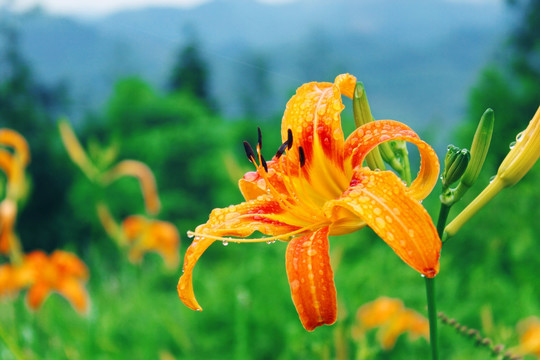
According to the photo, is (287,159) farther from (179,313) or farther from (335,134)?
(179,313)

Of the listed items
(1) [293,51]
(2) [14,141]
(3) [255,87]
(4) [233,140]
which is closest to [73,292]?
(2) [14,141]

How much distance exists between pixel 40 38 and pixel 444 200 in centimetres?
Answer: 1495

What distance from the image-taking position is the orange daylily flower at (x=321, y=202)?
1.69 feet

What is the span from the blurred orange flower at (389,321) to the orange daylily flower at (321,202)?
1.32m

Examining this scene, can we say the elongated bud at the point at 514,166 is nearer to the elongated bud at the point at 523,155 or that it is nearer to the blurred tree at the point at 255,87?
the elongated bud at the point at 523,155

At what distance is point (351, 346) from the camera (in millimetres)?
2012

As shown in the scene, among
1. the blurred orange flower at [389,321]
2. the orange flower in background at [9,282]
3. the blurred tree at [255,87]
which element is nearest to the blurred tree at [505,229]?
the blurred orange flower at [389,321]

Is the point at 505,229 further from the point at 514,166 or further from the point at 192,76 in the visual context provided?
the point at 192,76

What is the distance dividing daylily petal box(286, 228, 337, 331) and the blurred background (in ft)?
1.00

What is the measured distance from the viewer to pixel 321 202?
0.76 metres

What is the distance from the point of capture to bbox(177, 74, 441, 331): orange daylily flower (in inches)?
20.2

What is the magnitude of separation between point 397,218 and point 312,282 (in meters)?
0.12

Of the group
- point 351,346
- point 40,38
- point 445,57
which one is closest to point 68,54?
point 40,38

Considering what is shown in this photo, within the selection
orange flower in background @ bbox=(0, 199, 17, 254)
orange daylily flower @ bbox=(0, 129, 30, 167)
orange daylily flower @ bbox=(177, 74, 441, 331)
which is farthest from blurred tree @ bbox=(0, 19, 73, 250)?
orange daylily flower @ bbox=(177, 74, 441, 331)
